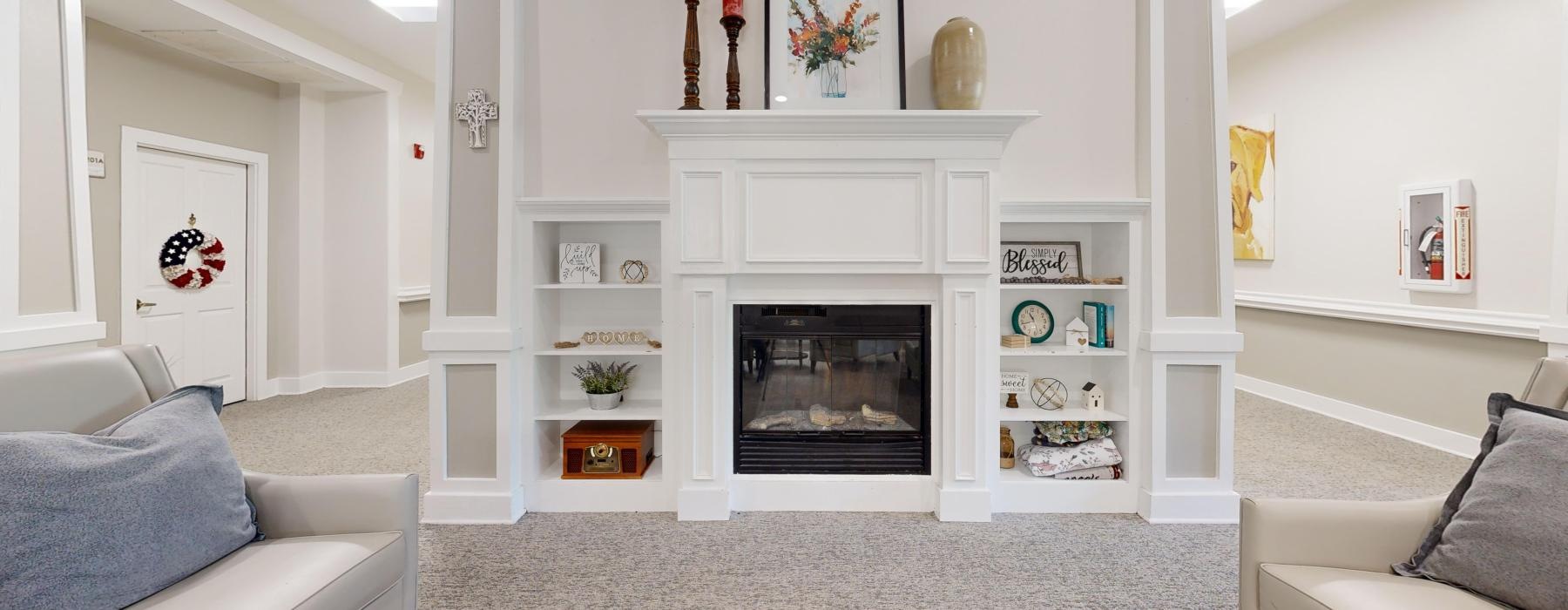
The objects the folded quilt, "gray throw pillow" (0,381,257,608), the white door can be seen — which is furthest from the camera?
the white door

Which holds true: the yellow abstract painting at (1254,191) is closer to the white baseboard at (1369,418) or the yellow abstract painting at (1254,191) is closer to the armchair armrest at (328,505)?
the white baseboard at (1369,418)

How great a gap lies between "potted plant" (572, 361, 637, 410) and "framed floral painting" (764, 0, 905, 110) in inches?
52.2

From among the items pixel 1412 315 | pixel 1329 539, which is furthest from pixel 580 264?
pixel 1412 315

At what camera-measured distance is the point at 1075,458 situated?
8.92 ft

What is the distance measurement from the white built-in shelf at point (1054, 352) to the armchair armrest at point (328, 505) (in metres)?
2.17

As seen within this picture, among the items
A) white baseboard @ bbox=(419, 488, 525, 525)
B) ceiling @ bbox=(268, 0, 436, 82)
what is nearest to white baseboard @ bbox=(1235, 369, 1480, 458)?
white baseboard @ bbox=(419, 488, 525, 525)

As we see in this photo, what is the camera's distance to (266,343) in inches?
191

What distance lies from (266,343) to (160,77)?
6.24 ft

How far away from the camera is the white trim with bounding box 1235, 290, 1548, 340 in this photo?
316 cm

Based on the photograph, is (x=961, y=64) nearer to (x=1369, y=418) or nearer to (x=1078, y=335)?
(x=1078, y=335)

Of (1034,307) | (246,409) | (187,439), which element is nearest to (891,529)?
(1034,307)

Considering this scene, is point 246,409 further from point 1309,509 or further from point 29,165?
point 1309,509

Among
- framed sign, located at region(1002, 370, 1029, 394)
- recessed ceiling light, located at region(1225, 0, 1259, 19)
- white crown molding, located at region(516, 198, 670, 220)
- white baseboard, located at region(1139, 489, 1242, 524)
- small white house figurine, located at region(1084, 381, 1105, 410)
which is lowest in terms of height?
white baseboard, located at region(1139, 489, 1242, 524)

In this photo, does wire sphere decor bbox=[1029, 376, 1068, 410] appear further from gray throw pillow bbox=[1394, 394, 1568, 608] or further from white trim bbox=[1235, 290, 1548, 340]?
white trim bbox=[1235, 290, 1548, 340]
